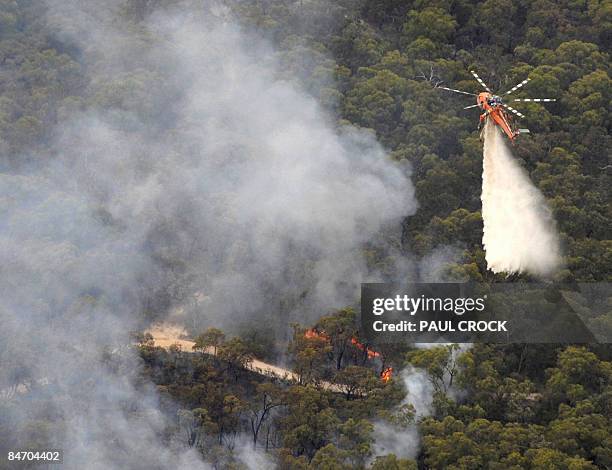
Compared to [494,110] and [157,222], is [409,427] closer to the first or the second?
[494,110]

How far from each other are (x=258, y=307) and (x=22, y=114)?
22765 mm

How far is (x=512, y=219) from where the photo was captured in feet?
332

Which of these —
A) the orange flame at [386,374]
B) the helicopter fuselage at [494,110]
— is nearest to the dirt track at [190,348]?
the orange flame at [386,374]

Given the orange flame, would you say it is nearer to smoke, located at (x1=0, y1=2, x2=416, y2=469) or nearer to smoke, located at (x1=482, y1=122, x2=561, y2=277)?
smoke, located at (x1=0, y1=2, x2=416, y2=469)

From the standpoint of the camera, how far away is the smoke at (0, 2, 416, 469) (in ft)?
291

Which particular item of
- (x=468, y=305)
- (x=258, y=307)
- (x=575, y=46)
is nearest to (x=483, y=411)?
(x=468, y=305)

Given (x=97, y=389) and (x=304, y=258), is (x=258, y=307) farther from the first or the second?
(x=97, y=389)

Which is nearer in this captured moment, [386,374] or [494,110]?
[386,374]

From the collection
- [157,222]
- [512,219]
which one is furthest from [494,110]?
[157,222]

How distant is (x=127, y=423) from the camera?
87062 mm

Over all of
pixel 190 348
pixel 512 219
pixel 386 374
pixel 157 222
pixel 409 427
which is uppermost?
pixel 512 219

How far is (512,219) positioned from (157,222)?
21.1 m

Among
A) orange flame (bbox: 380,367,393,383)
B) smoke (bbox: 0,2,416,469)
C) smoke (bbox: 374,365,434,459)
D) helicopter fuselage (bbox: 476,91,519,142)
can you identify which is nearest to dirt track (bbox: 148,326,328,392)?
smoke (bbox: 0,2,416,469)

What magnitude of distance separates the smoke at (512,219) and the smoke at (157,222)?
199 inches
